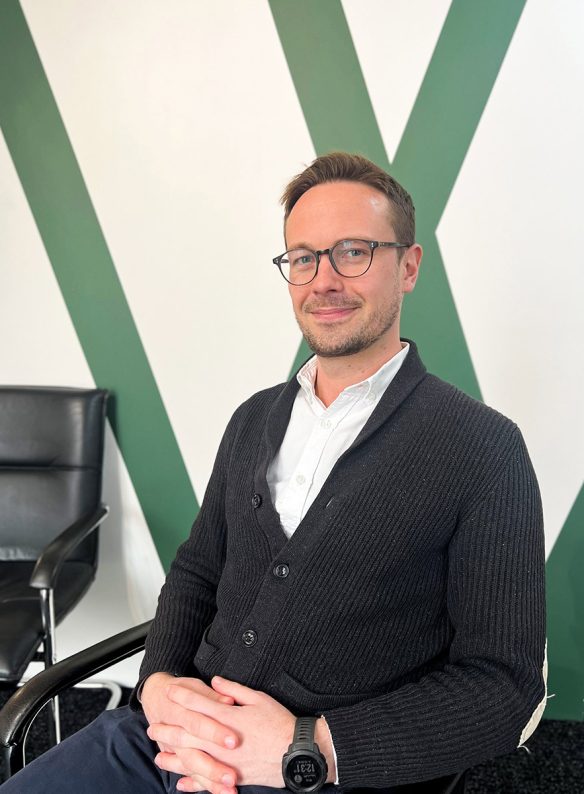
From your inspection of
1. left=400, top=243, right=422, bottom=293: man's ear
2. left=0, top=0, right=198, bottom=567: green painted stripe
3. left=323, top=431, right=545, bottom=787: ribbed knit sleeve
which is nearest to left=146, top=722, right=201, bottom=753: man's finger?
left=323, top=431, right=545, bottom=787: ribbed knit sleeve

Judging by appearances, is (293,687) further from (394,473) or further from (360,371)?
(360,371)

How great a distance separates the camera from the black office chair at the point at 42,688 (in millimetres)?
1175

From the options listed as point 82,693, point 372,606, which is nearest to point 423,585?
point 372,606

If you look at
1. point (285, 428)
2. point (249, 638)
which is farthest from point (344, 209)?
point (249, 638)

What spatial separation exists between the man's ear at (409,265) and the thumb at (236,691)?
827 mm

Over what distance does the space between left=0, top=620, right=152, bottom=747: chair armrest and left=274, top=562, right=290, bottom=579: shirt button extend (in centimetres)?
Result: 39

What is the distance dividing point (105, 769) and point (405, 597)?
0.61 m

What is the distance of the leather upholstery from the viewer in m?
2.24

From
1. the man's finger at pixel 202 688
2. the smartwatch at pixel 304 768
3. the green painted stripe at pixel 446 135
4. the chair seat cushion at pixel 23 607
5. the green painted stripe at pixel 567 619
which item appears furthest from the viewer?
the green painted stripe at pixel 567 619

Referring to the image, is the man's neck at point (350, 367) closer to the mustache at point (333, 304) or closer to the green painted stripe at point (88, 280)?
the mustache at point (333, 304)

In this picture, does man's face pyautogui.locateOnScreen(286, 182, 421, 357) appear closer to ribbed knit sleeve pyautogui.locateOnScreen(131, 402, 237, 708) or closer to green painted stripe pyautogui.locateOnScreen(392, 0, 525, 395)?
ribbed knit sleeve pyautogui.locateOnScreen(131, 402, 237, 708)

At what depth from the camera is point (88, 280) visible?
7.60 ft

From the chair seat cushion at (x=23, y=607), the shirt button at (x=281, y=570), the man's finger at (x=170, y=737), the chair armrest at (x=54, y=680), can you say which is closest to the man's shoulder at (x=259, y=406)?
the shirt button at (x=281, y=570)

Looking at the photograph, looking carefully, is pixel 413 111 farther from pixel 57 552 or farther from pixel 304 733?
pixel 304 733
